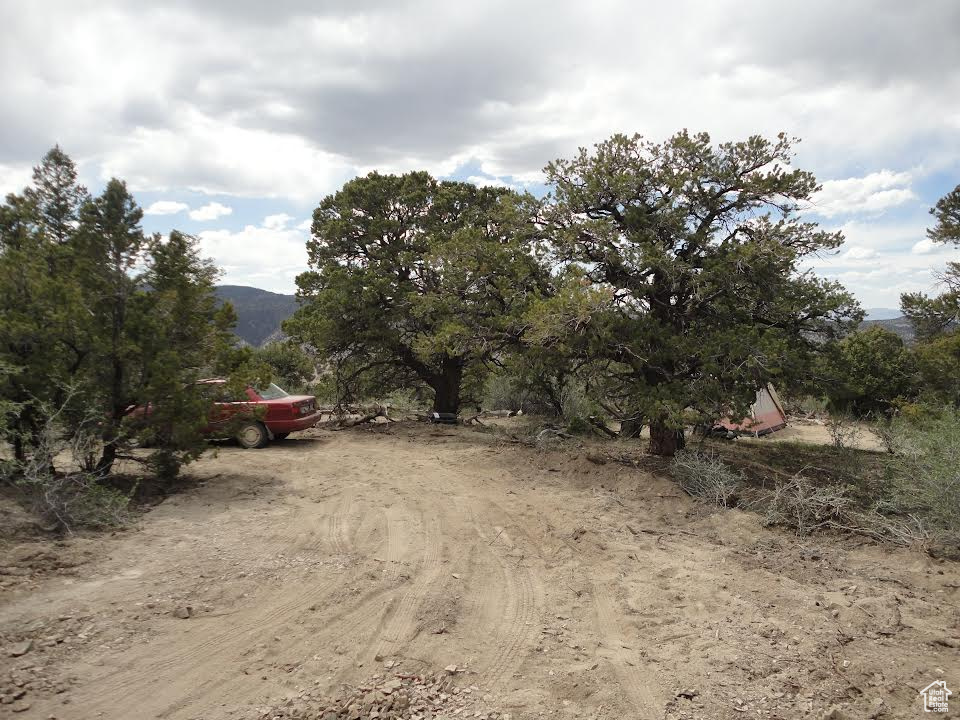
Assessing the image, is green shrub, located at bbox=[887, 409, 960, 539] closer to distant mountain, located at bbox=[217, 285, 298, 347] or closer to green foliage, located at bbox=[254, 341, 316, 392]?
green foliage, located at bbox=[254, 341, 316, 392]

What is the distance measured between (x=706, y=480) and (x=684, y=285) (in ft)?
10.8

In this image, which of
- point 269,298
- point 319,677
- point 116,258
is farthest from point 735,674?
point 269,298

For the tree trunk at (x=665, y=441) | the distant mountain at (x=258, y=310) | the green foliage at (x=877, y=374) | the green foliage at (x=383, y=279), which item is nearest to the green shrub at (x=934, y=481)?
the tree trunk at (x=665, y=441)

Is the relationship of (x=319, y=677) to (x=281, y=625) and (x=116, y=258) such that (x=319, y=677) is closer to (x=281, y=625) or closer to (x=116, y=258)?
(x=281, y=625)

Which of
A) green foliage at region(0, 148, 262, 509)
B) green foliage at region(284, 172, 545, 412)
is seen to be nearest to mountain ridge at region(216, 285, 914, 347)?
green foliage at region(284, 172, 545, 412)

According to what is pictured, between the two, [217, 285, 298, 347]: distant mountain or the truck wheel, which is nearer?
the truck wheel

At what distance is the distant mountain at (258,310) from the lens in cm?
10138

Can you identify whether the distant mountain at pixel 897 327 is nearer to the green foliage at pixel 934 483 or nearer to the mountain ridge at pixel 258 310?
the green foliage at pixel 934 483

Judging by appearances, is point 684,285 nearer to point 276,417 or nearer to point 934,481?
point 934,481

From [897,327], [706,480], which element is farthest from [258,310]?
[706,480]

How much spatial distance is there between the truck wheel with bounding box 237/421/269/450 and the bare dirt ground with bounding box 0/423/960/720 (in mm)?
4328

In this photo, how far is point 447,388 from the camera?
17.3m

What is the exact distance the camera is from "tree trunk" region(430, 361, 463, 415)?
17219mm

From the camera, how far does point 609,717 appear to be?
349 centimetres
